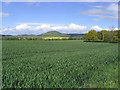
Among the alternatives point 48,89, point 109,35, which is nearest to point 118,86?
point 48,89

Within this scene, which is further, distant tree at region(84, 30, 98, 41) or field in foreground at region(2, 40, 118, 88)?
distant tree at region(84, 30, 98, 41)

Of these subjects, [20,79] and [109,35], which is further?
[109,35]

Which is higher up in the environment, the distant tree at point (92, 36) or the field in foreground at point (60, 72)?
the distant tree at point (92, 36)

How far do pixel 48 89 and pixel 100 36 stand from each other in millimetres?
118758

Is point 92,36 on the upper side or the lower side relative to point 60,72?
upper

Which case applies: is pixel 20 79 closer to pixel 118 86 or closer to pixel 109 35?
pixel 118 86

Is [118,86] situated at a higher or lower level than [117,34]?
lower

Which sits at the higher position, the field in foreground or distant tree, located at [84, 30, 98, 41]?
distant tree, located at [84, 30, 98, 41]

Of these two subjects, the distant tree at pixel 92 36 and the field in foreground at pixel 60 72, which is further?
the distant tree at pixel 92 36

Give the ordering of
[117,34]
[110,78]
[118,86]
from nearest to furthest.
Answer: [118,86] < [110,78] < [117,34]

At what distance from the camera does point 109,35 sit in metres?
102

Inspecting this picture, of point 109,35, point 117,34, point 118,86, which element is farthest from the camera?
point 109,35

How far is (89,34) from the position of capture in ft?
395

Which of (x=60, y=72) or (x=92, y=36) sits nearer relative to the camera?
(x=60, y=72)
